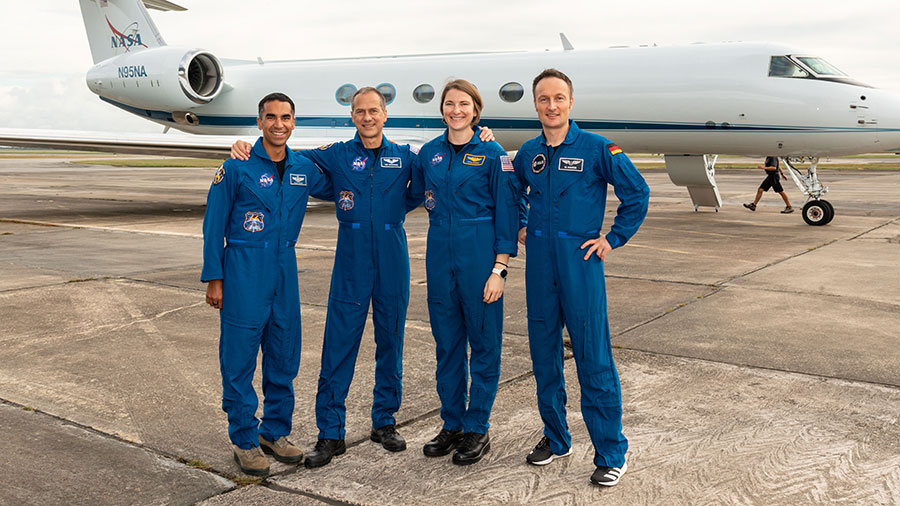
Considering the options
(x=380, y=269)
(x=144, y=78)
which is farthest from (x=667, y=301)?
(x=144, y=78)

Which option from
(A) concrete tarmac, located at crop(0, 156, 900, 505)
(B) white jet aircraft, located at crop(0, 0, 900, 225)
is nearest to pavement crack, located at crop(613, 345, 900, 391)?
(A) concrete tarmac, located at crop(0, 156, 900, 505)

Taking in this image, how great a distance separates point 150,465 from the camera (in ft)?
11.4

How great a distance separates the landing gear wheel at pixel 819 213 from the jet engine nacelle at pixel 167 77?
42.0ft

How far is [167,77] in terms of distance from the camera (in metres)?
17.1

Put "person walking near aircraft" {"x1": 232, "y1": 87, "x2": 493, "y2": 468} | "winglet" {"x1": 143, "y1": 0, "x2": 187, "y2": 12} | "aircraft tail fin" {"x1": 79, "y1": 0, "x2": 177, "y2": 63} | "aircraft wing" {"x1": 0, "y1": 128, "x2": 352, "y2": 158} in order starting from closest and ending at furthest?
"person walking near aircraft" {"x1": 232, "y1": 87, "x2": 493, "y2": 468} → "aircraft wing" {"x1": 0, "y1": 128, "x2": 352, "y2": 158} → "aircraft tail fin" {"x1": 79, "y1": 0, "x2": 177, "y2": 63} → "winglet" {"x1": 143, "y1": 0, "x2": 187, "y2": 12}

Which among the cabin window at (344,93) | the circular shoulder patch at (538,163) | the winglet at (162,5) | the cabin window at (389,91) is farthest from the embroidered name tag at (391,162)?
the winglet at (162,5)

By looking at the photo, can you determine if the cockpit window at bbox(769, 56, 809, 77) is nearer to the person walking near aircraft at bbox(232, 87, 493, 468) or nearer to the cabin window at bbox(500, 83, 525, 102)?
the cabin window at bbox(500, 83, 525, 102)

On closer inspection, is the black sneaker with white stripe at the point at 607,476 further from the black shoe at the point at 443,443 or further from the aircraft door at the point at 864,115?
the aircraft door at the point at 864,115

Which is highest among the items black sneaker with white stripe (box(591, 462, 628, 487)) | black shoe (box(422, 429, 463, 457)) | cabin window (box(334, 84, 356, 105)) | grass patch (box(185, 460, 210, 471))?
cabin window (box(334, 84, 356, 105))

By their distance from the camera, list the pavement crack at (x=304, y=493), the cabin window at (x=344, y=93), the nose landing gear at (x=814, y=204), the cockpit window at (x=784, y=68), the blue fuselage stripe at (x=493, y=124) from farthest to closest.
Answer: the cabin window at (x=344, y=93) < the nose landing gear at (x=814, y=204) < the blue fuselage stripe at (x=493, y=124) < the cockpit window at (x=784, y=68) < the pavement crack at (x=304, y=493)

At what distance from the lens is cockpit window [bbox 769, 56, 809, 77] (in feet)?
40.1

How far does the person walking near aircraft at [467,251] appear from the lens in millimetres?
3637

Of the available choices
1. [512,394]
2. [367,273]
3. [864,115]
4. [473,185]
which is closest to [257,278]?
[367,273]

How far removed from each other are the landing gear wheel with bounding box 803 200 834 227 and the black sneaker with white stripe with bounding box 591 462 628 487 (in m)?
11.3
